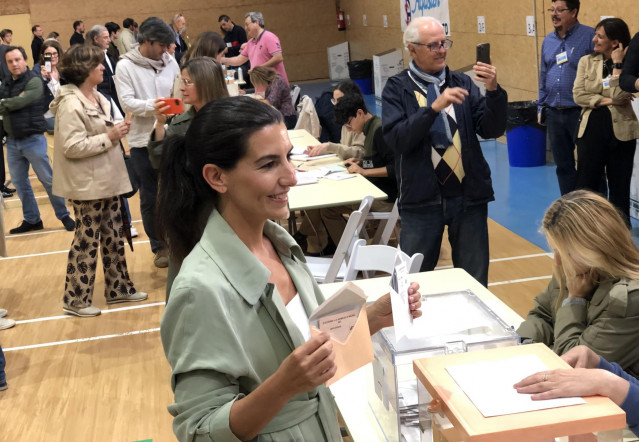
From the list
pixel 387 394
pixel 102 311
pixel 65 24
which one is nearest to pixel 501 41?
pixel 102 311

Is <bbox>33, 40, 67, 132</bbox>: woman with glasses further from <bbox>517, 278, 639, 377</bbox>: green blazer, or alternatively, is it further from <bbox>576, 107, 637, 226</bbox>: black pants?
<bbox>517, 278, 639, 377</bbox>: green blazer

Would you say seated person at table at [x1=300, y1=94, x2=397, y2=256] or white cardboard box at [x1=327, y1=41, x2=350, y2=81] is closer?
seated person at table at [x1=300, y1=94, x2=397, y2=256]

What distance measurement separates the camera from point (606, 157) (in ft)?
20.9

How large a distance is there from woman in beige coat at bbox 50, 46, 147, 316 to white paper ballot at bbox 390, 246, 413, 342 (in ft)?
12.8

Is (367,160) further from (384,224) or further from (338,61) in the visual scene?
(338,61)

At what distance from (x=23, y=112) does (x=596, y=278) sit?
6453 millimetres

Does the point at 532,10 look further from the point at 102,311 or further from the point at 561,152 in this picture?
the point at 102,311

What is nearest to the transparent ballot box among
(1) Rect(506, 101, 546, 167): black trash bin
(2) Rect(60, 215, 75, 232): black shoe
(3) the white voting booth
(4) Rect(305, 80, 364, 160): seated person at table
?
(4) Rect(305, 80, 364, 160): seated person at table

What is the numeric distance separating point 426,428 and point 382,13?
15.1 m

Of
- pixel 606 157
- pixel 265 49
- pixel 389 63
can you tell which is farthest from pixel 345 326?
pixel 389 63

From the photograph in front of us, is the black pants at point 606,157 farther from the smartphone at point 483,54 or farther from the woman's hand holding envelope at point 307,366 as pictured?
the woman's hand holding envelope at point 307,366

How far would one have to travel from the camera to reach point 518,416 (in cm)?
153

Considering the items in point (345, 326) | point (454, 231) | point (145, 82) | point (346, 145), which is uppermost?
point (145, 82)

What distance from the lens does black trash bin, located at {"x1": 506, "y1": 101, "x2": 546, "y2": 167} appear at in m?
8.88
